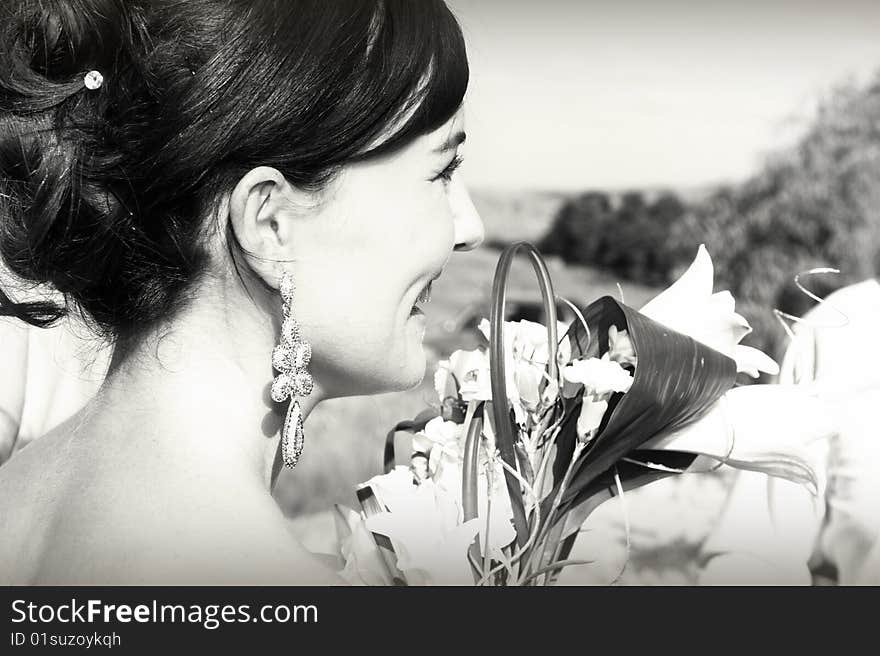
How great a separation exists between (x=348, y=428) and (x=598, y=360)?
327 centimetres

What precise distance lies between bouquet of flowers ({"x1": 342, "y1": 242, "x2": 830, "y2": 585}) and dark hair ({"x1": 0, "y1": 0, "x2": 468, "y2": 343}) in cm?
32

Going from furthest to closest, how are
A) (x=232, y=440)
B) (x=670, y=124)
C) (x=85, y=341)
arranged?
(x=670, y=124), (x=85, y=341), (x=232, y=440)

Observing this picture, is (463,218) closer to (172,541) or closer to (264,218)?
(264,218)

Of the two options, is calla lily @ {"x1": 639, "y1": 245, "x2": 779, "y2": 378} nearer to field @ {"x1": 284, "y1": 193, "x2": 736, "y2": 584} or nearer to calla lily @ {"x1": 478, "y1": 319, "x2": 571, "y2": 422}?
calla lily @ {"x1": 478, "y1": 319, "x2": 571, "y2": 422}

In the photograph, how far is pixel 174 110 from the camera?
1574 millimetres

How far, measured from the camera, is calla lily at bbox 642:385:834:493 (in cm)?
155

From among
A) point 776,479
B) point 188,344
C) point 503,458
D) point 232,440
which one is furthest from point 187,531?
point 776,479

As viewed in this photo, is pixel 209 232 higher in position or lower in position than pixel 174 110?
lower

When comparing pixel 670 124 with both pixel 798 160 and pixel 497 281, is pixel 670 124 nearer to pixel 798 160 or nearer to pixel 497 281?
pixel 798 160

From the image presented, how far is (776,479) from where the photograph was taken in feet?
5.53

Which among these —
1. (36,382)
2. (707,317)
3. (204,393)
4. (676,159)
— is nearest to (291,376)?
Answer: (204,393)

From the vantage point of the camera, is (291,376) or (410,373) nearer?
(291,376)

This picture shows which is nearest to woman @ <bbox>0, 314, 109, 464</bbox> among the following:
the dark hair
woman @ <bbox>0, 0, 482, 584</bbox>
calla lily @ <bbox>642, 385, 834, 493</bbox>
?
woman @ <bbox>0, 0, 482, 584</bbox>

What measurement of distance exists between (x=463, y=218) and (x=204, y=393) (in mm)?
516
